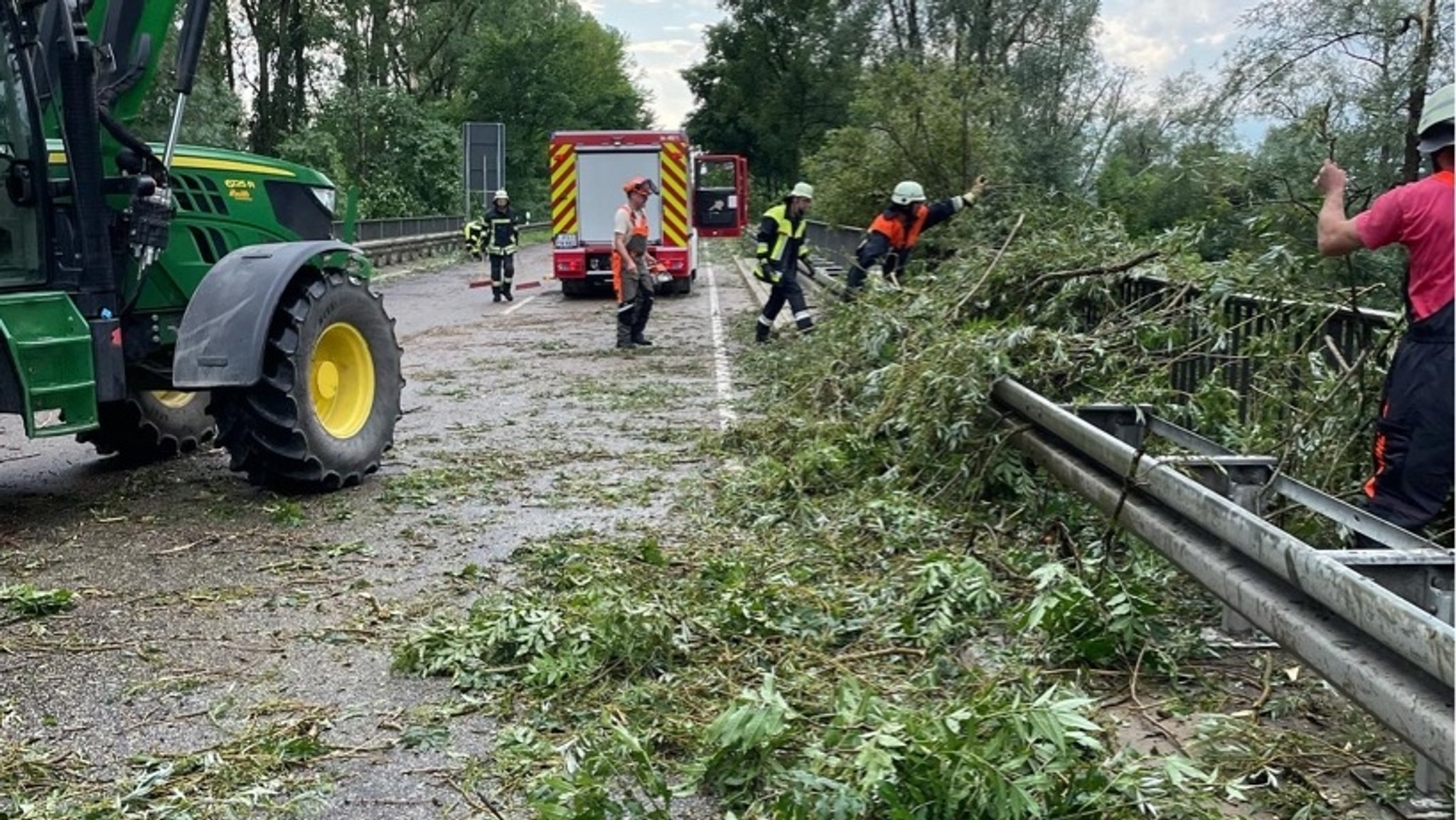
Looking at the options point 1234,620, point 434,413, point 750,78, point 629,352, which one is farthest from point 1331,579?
point 750,78

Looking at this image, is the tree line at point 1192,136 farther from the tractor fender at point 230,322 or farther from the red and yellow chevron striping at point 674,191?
the tractor fender at point 230,322

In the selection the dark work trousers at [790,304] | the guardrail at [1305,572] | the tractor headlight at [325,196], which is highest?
the tractor headlight at [325,196]

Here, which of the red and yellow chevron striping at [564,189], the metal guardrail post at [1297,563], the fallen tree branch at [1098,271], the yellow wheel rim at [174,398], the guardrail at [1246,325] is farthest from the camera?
the red and yellow chevron striping at [564,189]

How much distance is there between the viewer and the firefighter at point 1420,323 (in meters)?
4.36

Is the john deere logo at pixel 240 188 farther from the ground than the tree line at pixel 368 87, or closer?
closer

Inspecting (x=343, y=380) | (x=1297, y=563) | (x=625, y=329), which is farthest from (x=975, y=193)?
(x=1297, y=563)

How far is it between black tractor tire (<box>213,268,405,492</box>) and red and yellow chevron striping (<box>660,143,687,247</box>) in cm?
1453

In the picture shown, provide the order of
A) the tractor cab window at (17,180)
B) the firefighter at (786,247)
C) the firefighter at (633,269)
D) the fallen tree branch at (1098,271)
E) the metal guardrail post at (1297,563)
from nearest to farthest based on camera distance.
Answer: the metal guardrail post at (1297,563) < the tractor cab window at (17,180) < the fallen tree branch at (1098,271) < the firefighter at (786,247) < the firefighter at (633,269)

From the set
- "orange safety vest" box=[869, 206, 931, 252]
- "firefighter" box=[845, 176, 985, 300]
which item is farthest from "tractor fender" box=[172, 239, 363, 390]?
"orange safety vest" box=[869, 206, 931, 252]

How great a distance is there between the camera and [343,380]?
310 inches

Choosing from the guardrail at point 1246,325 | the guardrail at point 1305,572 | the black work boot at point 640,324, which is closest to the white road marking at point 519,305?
the black work boot at point 640,324

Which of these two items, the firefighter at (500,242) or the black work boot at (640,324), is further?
the firefighter at (500,242)

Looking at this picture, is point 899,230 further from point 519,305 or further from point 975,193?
point 519,305

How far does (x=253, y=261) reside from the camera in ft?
23.5
